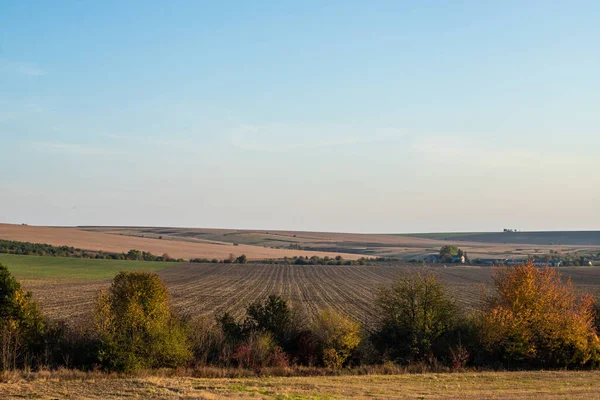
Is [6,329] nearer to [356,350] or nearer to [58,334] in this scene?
[58,334]

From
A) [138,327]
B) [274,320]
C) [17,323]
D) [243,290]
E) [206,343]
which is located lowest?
[243,290]

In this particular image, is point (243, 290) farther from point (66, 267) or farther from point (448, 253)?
point (448, 253)

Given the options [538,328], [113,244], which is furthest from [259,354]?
[113,244]

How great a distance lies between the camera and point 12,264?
110812mm

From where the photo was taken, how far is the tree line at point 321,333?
3619cm

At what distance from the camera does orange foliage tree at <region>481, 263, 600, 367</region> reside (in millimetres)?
41062

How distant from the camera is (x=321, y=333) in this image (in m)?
39.8

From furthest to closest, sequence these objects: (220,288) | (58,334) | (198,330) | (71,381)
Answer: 1. (220,288)
2. (198,330)
3. (58,334)
4. (71,381)

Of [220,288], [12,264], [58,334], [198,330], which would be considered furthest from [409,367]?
[12,264]

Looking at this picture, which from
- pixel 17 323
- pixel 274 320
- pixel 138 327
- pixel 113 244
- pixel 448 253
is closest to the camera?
pixel 17 323

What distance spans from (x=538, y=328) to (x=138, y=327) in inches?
1035

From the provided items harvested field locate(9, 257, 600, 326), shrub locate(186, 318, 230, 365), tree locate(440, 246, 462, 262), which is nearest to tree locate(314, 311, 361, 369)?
shrub locate(186, 318, 230, 365)

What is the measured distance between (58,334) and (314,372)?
15.4m

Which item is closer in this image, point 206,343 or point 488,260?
point 206,343
